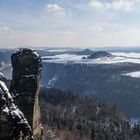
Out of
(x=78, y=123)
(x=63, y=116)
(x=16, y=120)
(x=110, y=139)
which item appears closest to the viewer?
(x=16, y=120)

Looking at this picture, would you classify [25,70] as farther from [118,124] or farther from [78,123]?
[118,124]

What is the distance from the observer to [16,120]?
1502 cm

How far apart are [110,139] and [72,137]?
15819 mm

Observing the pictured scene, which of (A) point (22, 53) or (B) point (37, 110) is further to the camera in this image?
(A) point (22, 53)

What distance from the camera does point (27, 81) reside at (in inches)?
1171

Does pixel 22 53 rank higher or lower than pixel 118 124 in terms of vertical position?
higher

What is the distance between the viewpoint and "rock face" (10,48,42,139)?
28.0 meters

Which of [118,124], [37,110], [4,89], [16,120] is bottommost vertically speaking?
[118,124]

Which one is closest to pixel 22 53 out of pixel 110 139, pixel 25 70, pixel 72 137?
pixel 25 70

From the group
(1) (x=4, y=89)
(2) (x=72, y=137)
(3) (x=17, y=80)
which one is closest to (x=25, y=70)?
(3) (x=17, y=80)

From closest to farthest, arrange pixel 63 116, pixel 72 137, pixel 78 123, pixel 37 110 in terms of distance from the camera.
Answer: pixel 37 110
pixel 72 137
pixel 78 123
pixel 63 116

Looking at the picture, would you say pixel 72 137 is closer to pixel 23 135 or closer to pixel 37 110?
pixel 37 110

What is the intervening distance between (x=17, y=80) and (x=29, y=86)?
1.66 m

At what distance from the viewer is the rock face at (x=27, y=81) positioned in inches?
1104
